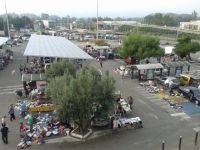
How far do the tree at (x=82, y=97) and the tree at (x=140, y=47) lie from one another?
919 inches

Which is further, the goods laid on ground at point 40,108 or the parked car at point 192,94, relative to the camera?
the parked car at point 192,94

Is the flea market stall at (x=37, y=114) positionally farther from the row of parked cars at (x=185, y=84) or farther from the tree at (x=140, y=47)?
the tree at (x=140, y=47)

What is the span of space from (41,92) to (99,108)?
382 inches

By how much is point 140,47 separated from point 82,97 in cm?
2549

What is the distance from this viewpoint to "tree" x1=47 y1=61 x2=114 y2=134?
18.0 metres

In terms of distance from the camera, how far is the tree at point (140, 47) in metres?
41.7

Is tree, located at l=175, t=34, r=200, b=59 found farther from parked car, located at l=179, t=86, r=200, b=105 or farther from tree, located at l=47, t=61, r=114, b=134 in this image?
tree, located at l=47, t=61, r=114, b=134

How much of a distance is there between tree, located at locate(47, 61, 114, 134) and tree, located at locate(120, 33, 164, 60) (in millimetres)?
23341

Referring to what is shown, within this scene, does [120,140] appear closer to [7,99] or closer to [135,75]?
[7,99]

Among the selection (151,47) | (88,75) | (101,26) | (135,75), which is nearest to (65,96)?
(88,75)

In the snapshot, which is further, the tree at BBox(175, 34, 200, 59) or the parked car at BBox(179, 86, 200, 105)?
the tree at BBox(175, 34, 200, 59)

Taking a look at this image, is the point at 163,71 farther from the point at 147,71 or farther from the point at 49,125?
the point at 49,125

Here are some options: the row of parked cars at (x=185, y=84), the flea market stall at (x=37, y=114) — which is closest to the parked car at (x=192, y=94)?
the row of parked cars at (x=185, y=84)

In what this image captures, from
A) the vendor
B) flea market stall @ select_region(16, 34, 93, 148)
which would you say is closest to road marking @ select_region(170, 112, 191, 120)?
flea market stall @ select_region(16, 34, 93, 148)
